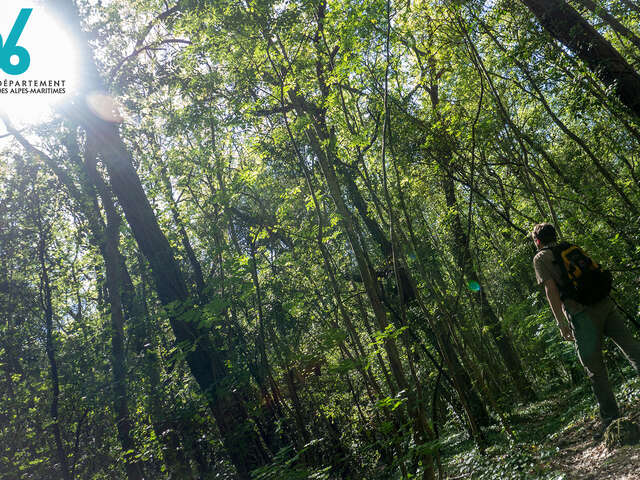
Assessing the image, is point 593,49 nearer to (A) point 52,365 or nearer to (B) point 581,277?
(B) point 581,277

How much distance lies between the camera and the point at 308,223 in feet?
34.2

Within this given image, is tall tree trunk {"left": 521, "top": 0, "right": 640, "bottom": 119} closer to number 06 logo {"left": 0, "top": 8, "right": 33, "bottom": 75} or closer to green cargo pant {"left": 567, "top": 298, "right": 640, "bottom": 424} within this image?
green cargo pant {"left": 567, "top": 298, "right": 640, "bottom": 424}

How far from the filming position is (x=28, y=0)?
10.1m

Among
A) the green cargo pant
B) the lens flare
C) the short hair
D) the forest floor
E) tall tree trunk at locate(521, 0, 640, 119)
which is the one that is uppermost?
the lens flare

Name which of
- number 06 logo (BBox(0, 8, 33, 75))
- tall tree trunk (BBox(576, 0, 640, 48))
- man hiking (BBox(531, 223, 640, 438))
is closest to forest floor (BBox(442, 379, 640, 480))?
man hiking (BBox(531, 223, 640, 438))

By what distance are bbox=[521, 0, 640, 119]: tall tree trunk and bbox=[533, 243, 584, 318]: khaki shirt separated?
3.83 metres

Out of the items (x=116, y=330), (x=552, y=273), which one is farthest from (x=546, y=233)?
(x=116, y=330)

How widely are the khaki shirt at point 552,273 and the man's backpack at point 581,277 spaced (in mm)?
36

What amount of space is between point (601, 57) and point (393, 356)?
528cm

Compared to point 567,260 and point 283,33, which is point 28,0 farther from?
point 567,260

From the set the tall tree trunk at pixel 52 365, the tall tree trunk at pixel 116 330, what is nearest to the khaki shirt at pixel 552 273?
the tall tree trunk at pixel 116 330

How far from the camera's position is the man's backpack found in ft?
11.2

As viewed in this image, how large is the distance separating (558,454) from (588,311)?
1.97 metres

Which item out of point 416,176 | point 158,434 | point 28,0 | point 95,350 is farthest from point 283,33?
point 95,350
